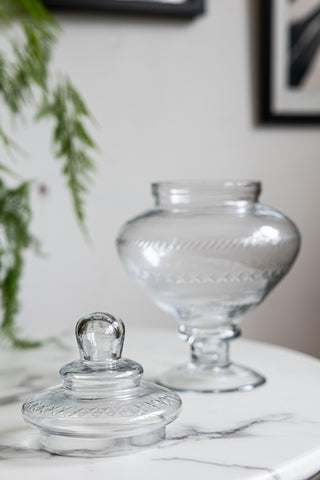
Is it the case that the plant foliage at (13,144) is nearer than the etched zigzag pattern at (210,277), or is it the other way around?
the etched zigzag pattern at (210,277)

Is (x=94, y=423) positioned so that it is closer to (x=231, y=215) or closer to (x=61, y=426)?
(x=61, y=426)

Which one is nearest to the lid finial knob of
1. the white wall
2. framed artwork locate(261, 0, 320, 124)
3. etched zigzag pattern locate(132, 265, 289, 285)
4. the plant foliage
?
etched zigzag pattern locate(132, 265, 289, 285)

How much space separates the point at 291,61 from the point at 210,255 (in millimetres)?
994

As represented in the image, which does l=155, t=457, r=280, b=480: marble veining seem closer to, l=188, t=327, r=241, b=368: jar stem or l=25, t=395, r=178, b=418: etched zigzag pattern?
l=25, t=395, r=178, b=418: etched zigzag pattern

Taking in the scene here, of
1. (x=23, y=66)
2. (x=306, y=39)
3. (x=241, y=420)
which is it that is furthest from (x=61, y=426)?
(x=306, y=39)

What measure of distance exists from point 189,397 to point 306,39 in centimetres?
112

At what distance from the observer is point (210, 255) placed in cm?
73

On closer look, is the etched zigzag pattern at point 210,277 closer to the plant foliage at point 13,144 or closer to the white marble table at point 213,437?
the white marble table at point 213,437

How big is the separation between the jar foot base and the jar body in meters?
0.05

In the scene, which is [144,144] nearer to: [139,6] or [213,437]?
[139,6]

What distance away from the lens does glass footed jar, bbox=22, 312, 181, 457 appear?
1.76 ft

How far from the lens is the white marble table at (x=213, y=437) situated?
0.51 metres

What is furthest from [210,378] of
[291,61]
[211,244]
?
[291,61]

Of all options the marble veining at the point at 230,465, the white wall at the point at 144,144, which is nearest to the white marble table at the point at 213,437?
the marble veining at the point at 230,465
